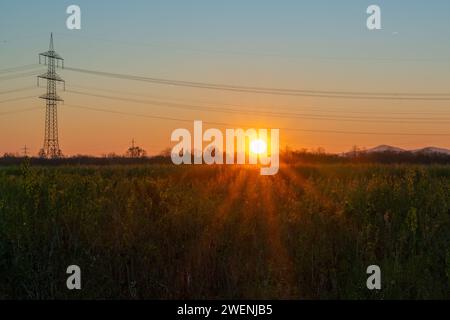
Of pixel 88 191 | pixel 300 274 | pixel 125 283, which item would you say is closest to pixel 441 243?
pixel 300 274

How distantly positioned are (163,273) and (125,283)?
43 cm

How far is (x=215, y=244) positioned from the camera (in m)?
6.72

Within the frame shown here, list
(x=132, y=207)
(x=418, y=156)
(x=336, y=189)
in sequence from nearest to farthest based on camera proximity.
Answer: (x=132, y=207) < (x=336, y=189) < (x=418, y=156)

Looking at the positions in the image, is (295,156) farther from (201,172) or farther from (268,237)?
(268,237)

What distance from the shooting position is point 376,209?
26.7ft

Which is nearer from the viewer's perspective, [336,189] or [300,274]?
[300,274]

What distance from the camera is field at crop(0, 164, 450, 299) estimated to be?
19.7 feet

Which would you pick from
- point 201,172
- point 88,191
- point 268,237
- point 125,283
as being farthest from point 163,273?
point 201,172

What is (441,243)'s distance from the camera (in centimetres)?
697

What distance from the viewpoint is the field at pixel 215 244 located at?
6004mm

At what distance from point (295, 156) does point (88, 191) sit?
35281 mm

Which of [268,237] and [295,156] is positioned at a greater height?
[295,156]
